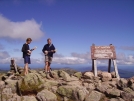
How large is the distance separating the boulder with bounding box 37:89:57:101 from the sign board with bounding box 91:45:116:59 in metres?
8.33

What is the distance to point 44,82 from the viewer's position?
15758mm

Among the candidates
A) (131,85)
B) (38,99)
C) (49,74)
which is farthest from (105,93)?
(49,74)

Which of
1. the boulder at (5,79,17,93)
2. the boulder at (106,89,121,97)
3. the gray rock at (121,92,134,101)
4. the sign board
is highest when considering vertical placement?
the sign board

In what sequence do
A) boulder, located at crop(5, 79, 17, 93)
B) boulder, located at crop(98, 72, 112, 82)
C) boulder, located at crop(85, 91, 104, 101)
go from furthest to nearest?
boulder, located at crop(98, 72, 112, 82) < boulder, located at crop(5, 79, 17, 93) < boulder, located at crop(85, 91, 104, 101)

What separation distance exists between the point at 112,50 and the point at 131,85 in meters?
6.08

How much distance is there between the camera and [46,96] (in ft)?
45.0

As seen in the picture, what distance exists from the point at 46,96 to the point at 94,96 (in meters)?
4.11

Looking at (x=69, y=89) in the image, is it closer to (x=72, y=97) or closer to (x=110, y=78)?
(x=72, y=97)

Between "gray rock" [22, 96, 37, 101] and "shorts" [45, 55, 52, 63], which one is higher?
"shorts" [45, 55, 52, 63]

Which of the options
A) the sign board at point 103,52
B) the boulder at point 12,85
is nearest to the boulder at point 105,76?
the sign board at point 103,52

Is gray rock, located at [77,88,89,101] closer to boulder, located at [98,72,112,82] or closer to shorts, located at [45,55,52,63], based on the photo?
boulder, located at [98,72,112,82]

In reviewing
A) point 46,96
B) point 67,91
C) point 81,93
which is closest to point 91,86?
point 81,93

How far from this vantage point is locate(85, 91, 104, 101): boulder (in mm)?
13797

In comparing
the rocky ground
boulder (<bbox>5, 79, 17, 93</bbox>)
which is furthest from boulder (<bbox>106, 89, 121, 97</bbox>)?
boulder (<bbox>5, 79, 17, 93</bbox>)
